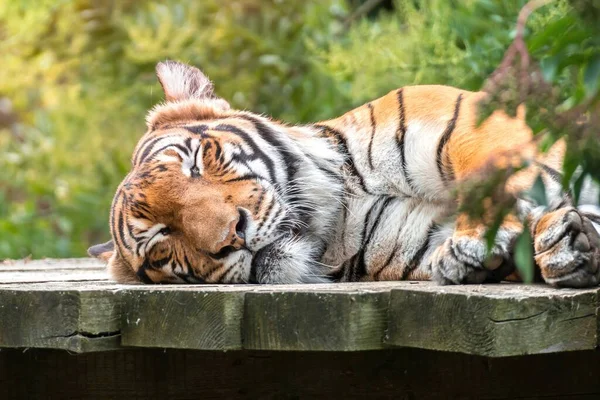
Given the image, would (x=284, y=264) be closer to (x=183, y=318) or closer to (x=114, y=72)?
(x=183, y=318)

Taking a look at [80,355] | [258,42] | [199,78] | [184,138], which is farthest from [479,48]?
[258,42]

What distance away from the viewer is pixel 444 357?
2.45 metres

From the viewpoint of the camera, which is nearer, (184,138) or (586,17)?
(586,17)

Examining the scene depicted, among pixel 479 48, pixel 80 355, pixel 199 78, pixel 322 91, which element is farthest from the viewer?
pixel 322 91

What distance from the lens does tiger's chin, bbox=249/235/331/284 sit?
267 cm

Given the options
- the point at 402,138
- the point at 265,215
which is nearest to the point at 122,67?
the point at 402,138

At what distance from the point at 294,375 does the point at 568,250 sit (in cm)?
80

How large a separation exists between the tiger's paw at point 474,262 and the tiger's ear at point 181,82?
1.33m

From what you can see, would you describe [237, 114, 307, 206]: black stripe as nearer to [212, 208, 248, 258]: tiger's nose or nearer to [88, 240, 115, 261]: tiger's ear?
[212, 208, 248, 258]: tiger's nose

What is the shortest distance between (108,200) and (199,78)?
11.6 ft

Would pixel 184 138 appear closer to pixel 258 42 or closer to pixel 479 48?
pixel 479 48

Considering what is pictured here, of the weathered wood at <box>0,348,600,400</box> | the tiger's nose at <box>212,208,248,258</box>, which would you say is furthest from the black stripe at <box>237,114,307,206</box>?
the weathered wood at <box>0,348,600,400</box>

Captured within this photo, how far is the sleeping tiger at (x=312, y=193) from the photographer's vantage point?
2.61 metres

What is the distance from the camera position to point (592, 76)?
123cm
